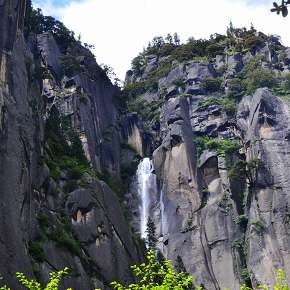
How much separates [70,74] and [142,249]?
102 ft

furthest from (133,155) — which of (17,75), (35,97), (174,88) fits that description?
(17,75)

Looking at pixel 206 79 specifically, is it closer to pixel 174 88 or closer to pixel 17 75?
pixel 174 88

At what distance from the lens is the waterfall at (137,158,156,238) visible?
6431 centimetres

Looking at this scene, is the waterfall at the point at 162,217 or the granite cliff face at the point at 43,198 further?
the waterfall at the point at 162,217

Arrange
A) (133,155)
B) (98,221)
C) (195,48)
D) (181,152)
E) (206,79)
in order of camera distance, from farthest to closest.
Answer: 1. (195,48)
2. (206,79)
3. (133,155)
4. (181,152)
5. (98,221)

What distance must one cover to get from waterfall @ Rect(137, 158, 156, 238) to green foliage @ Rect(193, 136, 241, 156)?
6.53m

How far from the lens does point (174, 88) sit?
79250mm

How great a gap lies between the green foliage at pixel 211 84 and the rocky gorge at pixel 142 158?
152mm

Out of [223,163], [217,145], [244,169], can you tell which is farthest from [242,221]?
[217,145]

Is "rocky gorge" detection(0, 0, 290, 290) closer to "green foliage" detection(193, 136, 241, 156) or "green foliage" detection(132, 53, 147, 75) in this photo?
"green foliage" detection(193, 136, 241, 156)

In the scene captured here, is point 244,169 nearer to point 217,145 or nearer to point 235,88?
point 217,145

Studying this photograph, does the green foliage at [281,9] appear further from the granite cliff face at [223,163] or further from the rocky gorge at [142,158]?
the granite cliff face at [223,163]

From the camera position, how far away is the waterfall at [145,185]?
211ft

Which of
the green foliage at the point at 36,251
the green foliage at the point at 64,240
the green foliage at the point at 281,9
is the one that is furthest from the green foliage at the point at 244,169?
the green foliage at the point at 281,9
